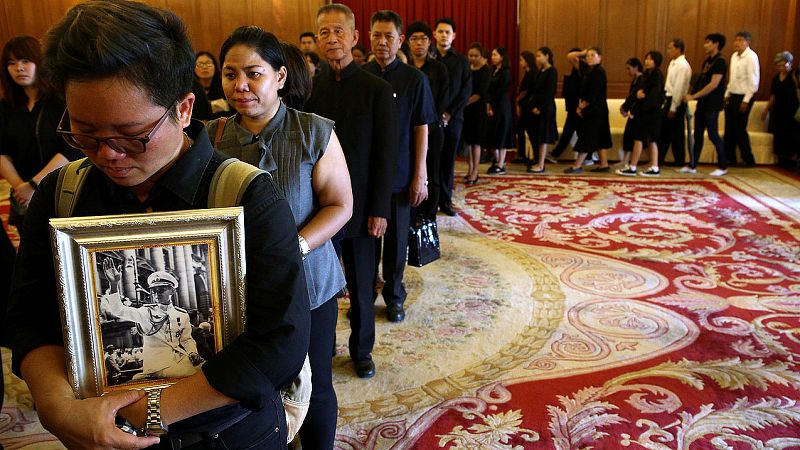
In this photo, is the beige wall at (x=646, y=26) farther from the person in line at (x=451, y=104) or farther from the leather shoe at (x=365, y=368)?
the leather shoe at (x=365, y=368)

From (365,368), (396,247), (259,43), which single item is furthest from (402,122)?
(259,43)

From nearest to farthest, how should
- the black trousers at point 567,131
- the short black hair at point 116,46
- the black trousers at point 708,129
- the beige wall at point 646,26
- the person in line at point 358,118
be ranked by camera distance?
the short black hair at point 116,46 < the person in line at point 358,118 < the black trousers at point 708,129 < the black trousers at point 567,131 < the beige wall at point 646,26

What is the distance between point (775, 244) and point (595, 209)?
68.3 inches

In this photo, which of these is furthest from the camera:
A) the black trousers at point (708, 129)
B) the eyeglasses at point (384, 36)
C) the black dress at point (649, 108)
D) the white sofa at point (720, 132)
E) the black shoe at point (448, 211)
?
the white sofa at point (720, 132)

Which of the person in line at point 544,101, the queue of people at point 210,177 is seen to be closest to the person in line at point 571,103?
the person in line at point 544,101

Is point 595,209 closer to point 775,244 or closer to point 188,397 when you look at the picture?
point 775,244

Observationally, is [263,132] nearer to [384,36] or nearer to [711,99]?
[384,36]

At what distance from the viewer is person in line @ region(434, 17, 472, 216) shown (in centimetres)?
595

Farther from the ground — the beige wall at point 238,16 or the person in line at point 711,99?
the beige wall at point 238,16

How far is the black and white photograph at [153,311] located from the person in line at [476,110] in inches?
265

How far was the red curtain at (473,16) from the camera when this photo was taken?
1118 cm

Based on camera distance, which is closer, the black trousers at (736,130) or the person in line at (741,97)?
the person in line at (741,97)

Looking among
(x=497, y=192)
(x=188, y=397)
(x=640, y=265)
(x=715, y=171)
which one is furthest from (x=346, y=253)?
(x=715, y=171)

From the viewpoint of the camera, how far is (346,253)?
2998 millimetres
